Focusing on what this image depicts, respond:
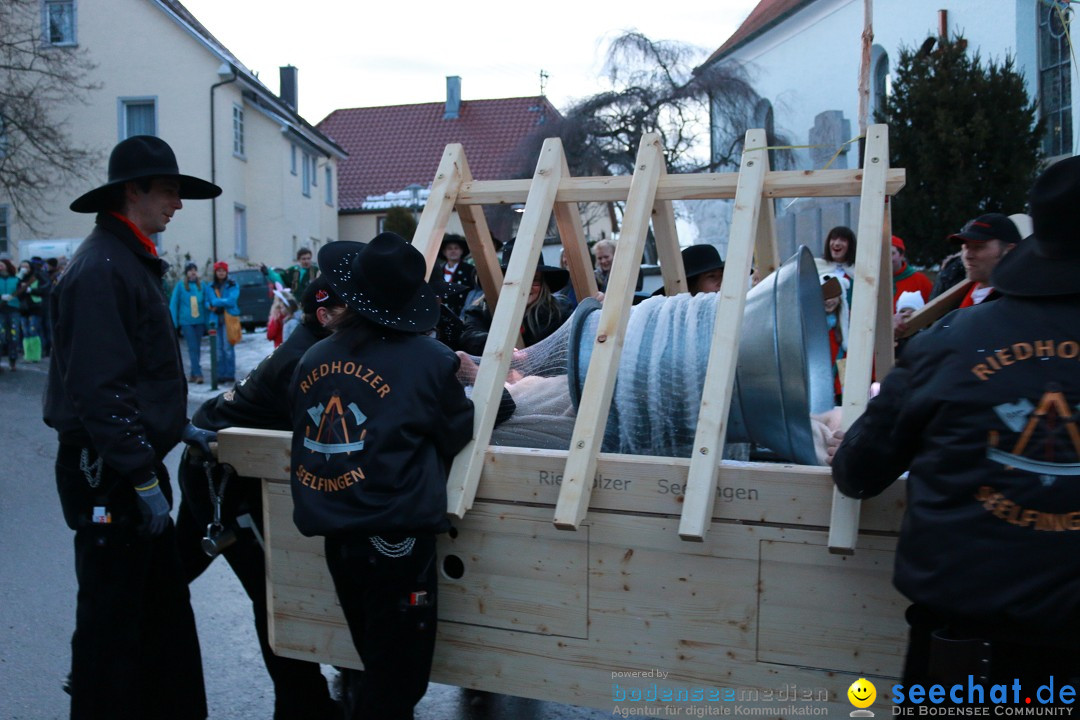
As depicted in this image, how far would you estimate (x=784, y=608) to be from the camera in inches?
115

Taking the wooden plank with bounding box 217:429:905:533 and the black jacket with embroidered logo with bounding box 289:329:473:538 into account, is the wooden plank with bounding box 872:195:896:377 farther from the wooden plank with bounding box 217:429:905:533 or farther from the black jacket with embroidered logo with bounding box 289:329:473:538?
the black jacket with embroidered logo with bounding box 289:329:473:538

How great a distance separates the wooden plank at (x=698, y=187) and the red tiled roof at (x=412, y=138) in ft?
123

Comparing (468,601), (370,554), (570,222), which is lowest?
(468,601)

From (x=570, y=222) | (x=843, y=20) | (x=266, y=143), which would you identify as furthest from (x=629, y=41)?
(x=570, y=222)

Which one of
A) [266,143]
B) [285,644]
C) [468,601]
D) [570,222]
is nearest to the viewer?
[468,601]

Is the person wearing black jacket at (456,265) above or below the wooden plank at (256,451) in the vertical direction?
above

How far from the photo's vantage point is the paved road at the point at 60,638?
4293 millimetres

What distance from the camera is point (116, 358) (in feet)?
10.8

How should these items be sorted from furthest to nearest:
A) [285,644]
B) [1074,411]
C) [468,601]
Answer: [285,644]
[468,601]
[1074,411]

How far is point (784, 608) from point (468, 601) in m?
1.03

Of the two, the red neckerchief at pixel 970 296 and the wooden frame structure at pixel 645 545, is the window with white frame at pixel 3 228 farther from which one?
the red neckerchief at pixel 970 296

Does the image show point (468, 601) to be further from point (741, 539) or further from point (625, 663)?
point (741, 539)

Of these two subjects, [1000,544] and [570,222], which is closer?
[1000,544]

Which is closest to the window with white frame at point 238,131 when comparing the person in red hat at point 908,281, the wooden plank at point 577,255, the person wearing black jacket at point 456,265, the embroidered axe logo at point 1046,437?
the person wearing black jacket at point 456,265
